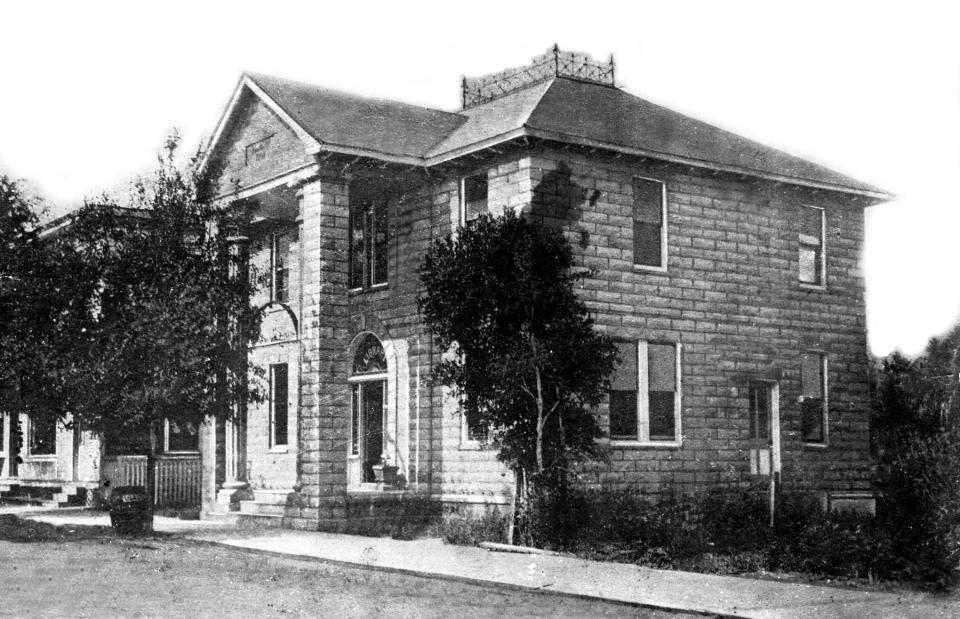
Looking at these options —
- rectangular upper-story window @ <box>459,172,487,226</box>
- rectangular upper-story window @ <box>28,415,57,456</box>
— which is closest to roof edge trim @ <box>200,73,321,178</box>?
rectangular upper-story window @ <box>459,172,487,226</box>

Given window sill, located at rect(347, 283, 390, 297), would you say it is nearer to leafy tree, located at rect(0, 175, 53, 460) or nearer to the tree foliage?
the tree foliage

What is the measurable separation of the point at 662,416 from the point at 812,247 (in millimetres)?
5377

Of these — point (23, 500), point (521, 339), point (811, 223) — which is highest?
point (811, 223)

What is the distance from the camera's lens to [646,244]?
21766 millimetres

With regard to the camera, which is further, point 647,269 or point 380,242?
point 380,242

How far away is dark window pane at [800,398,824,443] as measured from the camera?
23380 mm

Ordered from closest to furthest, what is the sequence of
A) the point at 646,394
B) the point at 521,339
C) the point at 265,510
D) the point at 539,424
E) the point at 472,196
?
the point at 539,424, the point at 521,339, the point at 646,394, the point at 265,510, the point at 472,196

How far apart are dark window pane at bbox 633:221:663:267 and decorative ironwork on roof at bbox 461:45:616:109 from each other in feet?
14.8

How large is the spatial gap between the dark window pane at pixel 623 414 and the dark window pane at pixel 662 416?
382 mm

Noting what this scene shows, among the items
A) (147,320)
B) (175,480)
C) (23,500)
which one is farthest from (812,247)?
(23,500)

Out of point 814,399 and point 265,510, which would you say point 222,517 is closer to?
point 265,510

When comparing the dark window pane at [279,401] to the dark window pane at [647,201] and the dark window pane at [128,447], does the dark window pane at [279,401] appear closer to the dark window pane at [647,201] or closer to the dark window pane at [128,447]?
the dark window pane at [128,447]

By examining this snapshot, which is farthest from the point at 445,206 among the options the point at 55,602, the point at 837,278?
the point at 55,602

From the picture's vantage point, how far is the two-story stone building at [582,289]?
→ 819 inches
